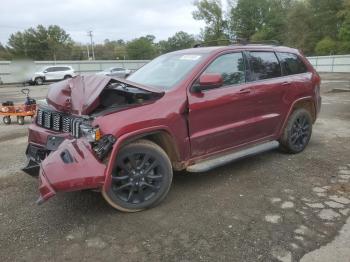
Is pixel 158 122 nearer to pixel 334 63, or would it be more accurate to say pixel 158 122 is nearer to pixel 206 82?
pixel 206 82

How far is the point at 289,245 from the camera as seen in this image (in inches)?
124

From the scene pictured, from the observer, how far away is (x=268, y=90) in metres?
5.08

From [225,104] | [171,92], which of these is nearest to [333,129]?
[225,104]


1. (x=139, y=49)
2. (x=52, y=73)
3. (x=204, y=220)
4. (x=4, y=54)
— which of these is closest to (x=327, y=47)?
(x=52, y=73)

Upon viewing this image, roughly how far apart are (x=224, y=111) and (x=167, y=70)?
0.93m

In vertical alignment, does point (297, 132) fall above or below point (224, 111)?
below

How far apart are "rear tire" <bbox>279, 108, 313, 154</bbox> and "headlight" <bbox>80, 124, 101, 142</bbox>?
Result: 3.20 metres

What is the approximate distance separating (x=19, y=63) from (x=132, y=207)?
9.26m

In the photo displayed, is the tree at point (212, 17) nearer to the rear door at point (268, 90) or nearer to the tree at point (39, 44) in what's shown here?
the tree at point (39, 44)

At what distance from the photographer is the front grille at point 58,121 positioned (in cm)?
379

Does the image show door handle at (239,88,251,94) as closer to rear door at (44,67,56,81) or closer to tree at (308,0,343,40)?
rear door at (44,67,56,81)

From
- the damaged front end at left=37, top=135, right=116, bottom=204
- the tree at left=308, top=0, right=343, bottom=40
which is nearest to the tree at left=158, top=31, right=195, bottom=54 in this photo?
the tree at left=308, top=0, right=343, bottom=40

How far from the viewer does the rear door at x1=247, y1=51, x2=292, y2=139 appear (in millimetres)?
4988

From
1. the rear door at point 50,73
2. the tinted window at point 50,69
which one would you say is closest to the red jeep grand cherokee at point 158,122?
the rear door at point 50,73
